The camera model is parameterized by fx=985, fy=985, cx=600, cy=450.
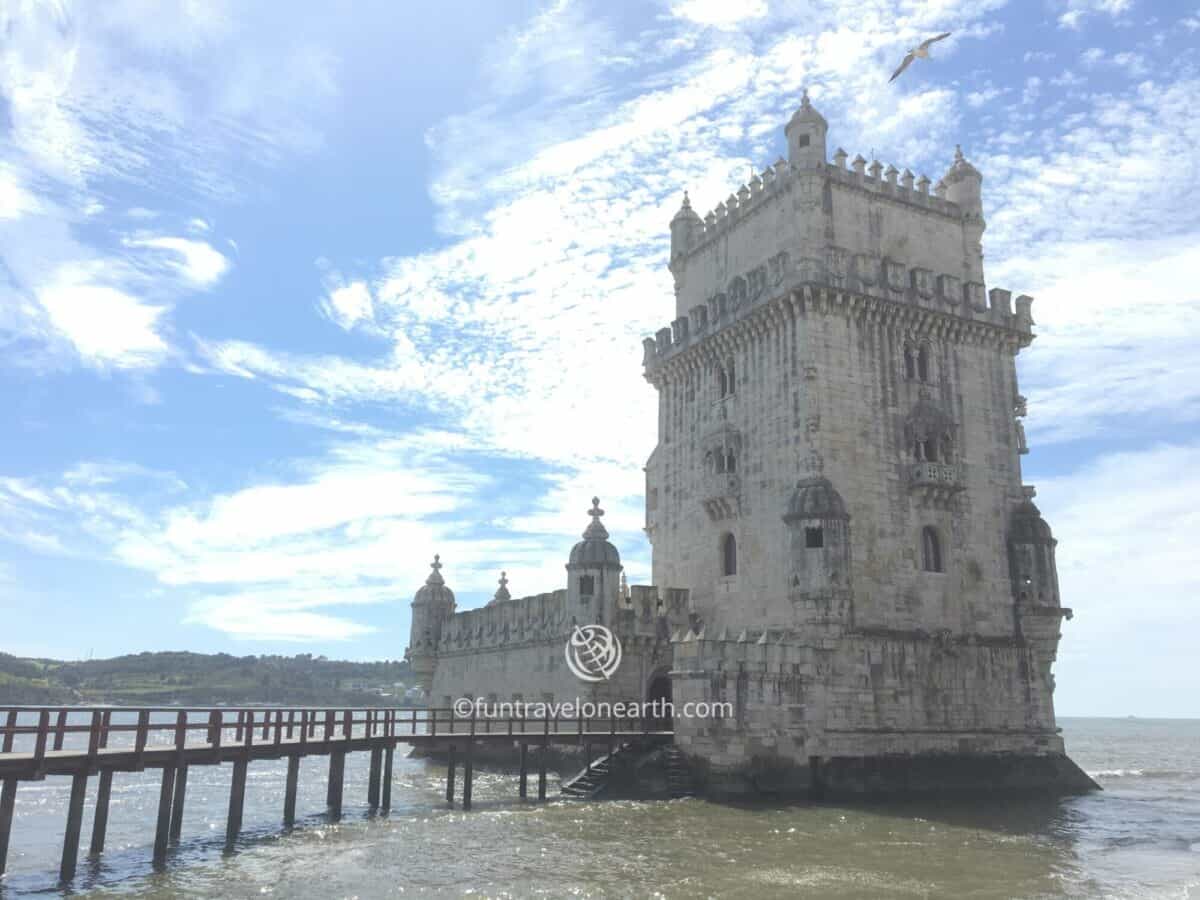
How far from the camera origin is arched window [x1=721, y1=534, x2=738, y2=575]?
36.2 metres

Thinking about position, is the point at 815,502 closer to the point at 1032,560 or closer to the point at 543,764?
the point at 1032,560

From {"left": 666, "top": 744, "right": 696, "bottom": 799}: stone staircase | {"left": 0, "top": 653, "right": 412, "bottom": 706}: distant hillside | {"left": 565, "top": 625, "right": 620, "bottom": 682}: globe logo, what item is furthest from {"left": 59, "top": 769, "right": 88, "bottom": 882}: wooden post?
{"left": 0, "top": 653, "right": 412, "bottom": 706}: distant hillside

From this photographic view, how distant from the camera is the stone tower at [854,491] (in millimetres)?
31125

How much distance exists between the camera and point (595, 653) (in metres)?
36.4

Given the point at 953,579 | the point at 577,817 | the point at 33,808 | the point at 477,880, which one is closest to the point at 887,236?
Result: the point at 953,579

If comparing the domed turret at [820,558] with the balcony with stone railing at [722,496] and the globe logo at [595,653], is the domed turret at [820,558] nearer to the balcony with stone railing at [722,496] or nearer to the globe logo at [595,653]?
the balcony with stone railing at [722,496]

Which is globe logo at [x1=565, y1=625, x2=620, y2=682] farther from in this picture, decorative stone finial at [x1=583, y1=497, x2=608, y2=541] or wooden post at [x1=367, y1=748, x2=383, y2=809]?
wooden post at [x1=367, y1=748, x2=383, y2=809]

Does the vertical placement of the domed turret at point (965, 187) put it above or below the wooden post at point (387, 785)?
above

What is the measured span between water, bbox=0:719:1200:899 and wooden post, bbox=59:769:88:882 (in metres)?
0.40

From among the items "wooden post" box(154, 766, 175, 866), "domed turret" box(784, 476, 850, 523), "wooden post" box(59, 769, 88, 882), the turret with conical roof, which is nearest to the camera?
"wooden post" box(59, 769, 88, 882)

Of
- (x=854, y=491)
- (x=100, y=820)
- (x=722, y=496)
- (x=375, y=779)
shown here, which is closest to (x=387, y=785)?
(x=375, y=779)

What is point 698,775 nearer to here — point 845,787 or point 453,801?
point 845,787

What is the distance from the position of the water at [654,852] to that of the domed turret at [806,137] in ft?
73.1

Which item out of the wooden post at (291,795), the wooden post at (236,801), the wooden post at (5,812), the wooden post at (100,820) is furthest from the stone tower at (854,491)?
the wooden post at (5,812)
